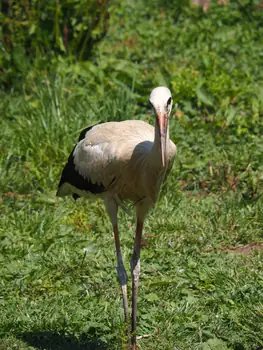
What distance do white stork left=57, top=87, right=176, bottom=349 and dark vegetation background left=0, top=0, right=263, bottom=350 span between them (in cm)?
46

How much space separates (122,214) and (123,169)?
1.68 metres

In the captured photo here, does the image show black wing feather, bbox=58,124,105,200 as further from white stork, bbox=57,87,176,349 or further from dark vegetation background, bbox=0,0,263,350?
dark vegetation background, bbox=0,0,263,350

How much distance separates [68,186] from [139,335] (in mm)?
1235

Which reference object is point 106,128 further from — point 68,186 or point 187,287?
point 187,287

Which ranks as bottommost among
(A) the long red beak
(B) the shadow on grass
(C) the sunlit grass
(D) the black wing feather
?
(B) the shadow on grass

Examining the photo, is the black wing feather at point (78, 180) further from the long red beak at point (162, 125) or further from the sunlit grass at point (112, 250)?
the long red beak at point (162, 125)

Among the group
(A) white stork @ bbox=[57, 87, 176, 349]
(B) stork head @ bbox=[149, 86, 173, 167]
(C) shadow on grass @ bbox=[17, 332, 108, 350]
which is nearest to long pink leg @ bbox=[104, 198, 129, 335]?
(A) white stork @ bbox=[57, 87, 176, 349]

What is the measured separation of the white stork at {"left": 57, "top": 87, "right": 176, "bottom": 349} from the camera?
4520 millimetres

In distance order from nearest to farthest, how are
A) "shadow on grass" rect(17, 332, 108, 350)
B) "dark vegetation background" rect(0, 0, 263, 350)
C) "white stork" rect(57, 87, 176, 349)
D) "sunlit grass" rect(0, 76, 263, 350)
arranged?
"white stork" rect(57, 87, 176, 349)
"shadow on grass" rect(17, 332, 108, 350)
"sunlit grass" rect(0, 76, 263, 350)
"dark vegetation background" rect(0, 0, 263, 350)

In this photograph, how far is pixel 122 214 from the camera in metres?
6.32

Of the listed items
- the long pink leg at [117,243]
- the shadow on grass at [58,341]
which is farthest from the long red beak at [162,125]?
the shadow on grass at [58,341]

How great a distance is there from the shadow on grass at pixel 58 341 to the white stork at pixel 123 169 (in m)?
0.25

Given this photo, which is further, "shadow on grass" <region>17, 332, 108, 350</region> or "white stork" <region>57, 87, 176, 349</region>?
"shadow on grass" <region>17, 332, 108, 350</region>

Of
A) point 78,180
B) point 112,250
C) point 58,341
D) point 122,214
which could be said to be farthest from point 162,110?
point 122,214
